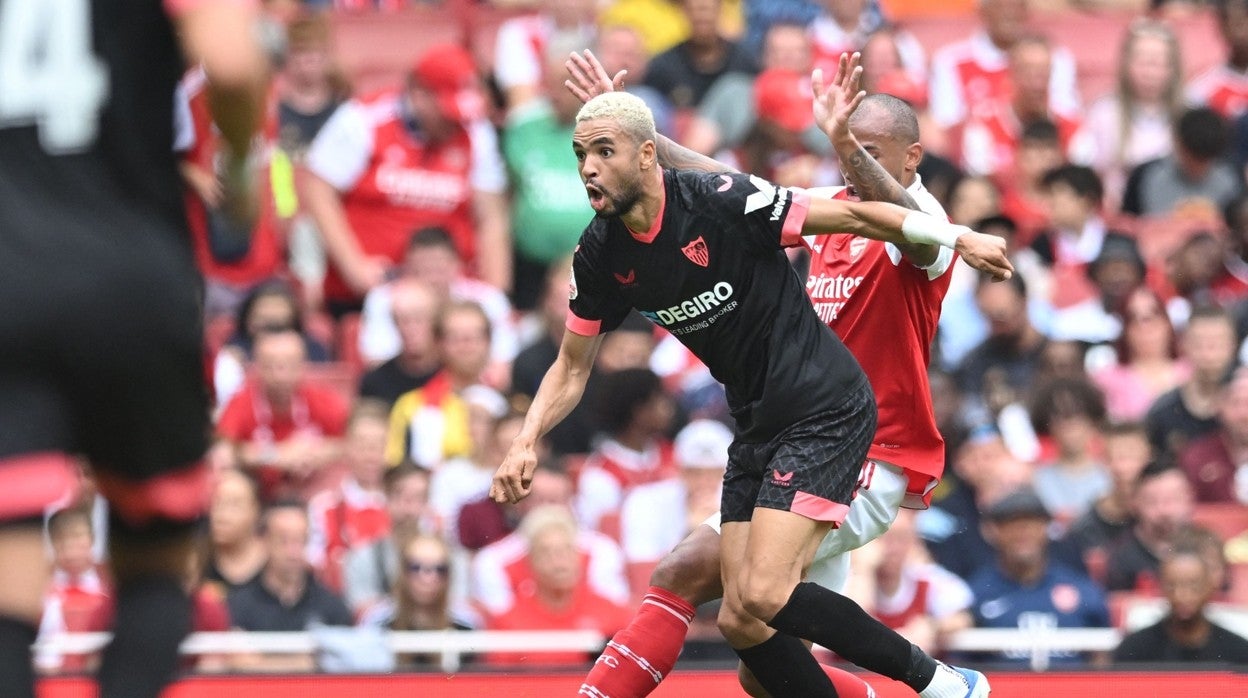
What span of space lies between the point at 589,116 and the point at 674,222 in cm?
40

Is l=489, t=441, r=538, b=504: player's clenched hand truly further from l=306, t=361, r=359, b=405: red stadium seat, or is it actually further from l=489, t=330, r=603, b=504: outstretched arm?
l=306, t=361, r=359, b=405: red stadium seat

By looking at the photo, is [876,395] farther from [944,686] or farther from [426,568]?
[426,568]

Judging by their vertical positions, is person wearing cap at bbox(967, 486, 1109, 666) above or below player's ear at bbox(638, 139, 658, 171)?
below

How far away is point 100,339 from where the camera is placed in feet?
Answer: 11.0

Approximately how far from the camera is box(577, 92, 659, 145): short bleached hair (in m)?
5.50

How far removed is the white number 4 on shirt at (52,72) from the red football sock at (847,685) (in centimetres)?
336

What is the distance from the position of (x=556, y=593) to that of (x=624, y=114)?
3.13 m

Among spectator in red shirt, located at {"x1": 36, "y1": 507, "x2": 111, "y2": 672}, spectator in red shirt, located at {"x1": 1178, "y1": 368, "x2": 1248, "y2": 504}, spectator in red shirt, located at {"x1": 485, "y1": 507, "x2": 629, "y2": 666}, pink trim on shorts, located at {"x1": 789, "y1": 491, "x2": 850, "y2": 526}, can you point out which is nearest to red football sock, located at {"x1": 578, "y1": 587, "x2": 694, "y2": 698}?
pink trim on shorts, located at {"x1": 789, "y1": 491, "x2": 850, "y2": 526}

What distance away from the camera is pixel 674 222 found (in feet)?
18.5

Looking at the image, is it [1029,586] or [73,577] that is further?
[73,577]

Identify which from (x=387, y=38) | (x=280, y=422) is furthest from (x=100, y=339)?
(x=387, y=38)

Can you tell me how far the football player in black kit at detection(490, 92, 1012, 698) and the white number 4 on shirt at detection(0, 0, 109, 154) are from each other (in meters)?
2.28

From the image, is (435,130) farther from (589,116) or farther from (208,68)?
(208,68)

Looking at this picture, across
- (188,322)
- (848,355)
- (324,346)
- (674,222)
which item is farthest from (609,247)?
(324,346)
